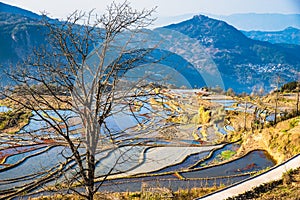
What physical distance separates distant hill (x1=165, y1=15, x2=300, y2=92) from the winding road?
61.9 meters

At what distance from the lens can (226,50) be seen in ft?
336

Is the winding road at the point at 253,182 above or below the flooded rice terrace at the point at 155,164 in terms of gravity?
above

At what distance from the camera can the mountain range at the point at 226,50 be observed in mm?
74000

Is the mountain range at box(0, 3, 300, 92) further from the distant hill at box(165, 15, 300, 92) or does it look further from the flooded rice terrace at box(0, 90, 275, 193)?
the flooded rice terrace at box(0, 90, 275, 193)

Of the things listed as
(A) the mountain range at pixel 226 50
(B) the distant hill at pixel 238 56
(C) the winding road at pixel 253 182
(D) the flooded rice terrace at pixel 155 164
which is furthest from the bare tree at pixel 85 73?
(B) the distant hill at pixel 238 56

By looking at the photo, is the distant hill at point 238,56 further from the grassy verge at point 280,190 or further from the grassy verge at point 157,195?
the grassy verge at point 280,190

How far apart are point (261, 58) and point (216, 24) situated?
19.6 meters

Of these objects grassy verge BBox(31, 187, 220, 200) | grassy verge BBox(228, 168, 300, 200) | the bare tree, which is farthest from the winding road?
the bare tree

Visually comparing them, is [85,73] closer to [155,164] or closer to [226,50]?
[155,164]

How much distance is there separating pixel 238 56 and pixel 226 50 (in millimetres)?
5969

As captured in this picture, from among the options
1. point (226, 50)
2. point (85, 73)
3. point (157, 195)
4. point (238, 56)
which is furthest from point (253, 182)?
point (238, 56)

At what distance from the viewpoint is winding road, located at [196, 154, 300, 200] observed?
274 inches

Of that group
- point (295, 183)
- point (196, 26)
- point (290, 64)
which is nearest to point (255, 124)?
point (295, 183)

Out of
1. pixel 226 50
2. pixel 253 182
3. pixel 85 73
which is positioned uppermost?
pixel 226 50
